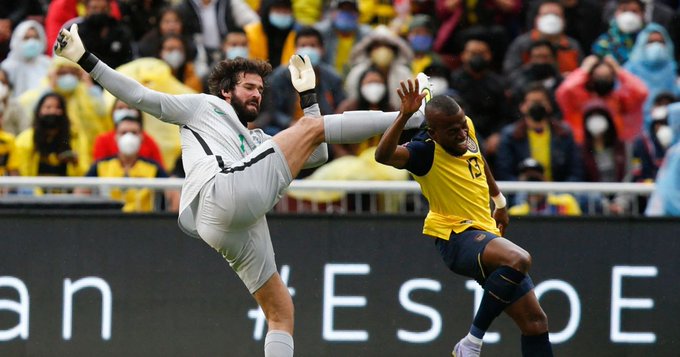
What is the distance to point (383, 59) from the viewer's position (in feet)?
46.7

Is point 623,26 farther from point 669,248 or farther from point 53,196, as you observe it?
point 53,196

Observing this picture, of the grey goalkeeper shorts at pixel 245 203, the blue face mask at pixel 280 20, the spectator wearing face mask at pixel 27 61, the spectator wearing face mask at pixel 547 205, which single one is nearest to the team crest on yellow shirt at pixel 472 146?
the grey goalkeeper shorts at pixel 245 203

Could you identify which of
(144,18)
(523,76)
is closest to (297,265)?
(523,76)

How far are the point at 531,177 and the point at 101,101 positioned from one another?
13.6 feet

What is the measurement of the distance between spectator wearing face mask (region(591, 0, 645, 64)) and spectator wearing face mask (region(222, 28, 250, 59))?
3.57 meters

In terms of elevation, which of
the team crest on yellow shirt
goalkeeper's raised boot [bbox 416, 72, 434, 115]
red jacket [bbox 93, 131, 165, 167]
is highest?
goalkeeper's raised boot [bbox 416, 72, 434, 115]

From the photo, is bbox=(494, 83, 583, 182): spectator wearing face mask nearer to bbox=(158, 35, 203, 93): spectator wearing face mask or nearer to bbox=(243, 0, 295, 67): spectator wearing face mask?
bbox=(243, 0, 295, 67): spectator wearing face mask

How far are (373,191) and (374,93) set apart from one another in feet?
6.11

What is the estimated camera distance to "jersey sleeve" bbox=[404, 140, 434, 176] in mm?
9320

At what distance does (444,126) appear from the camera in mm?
9242

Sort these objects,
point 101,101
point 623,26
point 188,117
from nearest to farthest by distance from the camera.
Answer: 1. point 188,117
2. point 101,101
3. point 623,26

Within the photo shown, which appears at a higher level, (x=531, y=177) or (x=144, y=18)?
(x=144, y=18)

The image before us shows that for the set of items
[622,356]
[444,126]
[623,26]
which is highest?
[623,26]

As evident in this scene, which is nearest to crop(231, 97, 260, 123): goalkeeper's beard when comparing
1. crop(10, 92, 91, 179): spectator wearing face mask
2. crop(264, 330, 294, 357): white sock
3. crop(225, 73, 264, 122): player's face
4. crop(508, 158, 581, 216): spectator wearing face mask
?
crop(225, 73, 264, 122): player's face
